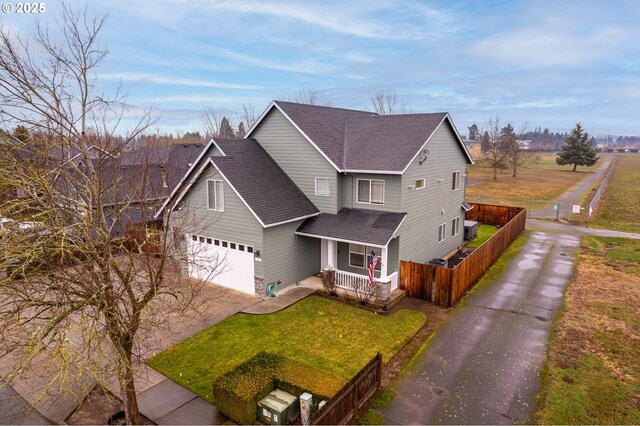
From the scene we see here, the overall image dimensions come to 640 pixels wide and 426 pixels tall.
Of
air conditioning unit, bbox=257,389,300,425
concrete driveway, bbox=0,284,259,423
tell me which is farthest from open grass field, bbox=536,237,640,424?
concrete driveway, bbox=0,284,259,423

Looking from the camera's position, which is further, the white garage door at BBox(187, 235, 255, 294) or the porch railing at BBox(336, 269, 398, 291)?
the white garage door at BBox(187, 235, 255, 294)

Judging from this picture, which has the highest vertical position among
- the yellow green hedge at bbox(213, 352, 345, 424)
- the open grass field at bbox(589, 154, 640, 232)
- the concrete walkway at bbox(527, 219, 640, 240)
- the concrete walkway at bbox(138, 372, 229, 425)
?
the open grass field at bbox(589, 154, 640, 232)

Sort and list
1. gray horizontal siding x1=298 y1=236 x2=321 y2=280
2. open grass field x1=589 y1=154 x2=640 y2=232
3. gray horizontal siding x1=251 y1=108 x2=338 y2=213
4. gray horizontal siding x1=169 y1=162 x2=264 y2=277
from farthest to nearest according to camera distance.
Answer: open grass field x1=589 y1=154 x2=640 y2=232
gray horizontal siding x1=251 y1=108 x2=338 y2=213
gray horizontal siding x1=298 y1=236 x2=321 y2=280
gray horizontal siding x1=169 y1=162 x2=264 y2=277

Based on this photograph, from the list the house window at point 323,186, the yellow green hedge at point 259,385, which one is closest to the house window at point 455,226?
the house window at point 323,186

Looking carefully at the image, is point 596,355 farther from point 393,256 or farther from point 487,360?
point 393,256

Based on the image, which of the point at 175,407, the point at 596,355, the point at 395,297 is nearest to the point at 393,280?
the point at 395,297

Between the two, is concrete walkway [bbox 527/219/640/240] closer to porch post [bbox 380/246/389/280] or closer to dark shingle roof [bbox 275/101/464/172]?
dark shingle roof [bbox 275/101/464/172]
